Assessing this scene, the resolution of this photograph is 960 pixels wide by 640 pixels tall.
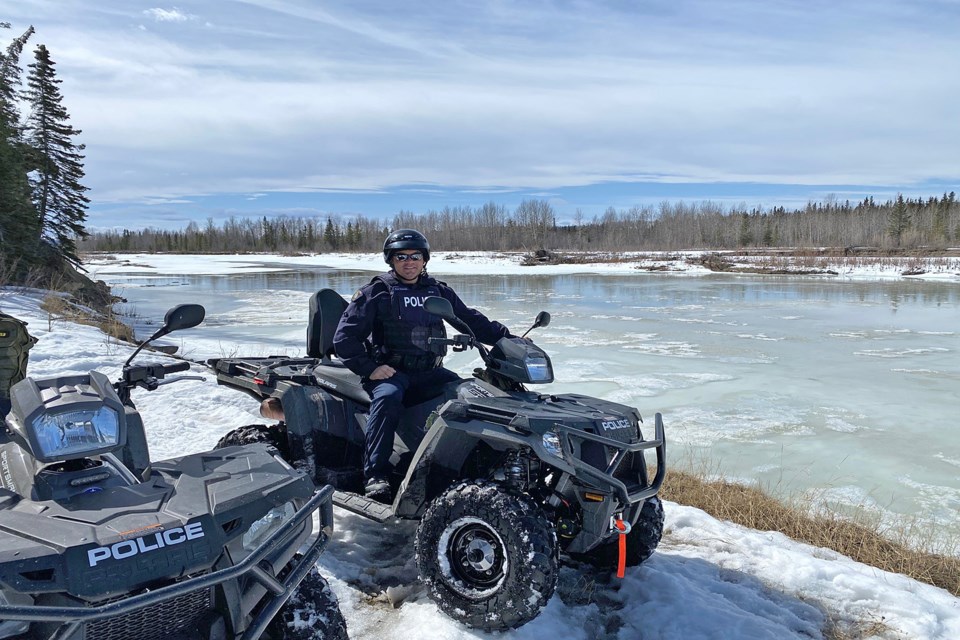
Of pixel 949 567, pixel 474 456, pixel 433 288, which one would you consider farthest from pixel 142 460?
pixel 949 567

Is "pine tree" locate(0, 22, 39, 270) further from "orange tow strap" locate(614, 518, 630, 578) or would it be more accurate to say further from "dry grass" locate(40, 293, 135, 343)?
"orange tow strap" locate(614, 518, 630, 578)

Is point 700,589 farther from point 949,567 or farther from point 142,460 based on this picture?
point 142,460

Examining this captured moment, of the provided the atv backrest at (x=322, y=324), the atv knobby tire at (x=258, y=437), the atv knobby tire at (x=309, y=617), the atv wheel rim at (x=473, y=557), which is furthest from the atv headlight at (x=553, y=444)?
the atv backrest at (x=322, y=324)

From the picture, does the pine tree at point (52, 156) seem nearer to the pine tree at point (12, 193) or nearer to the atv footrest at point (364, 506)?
the pine tree at point (12, 193)

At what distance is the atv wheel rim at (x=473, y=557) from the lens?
9.90 feet

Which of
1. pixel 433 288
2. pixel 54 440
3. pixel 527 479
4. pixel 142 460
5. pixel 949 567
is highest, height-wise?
pixel 433 288

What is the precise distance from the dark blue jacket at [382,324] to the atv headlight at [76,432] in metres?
1.90

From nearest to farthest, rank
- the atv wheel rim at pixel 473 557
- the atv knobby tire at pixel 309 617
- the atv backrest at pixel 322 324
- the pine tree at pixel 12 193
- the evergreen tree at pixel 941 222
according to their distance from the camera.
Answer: the atv knobby tire at pixel 309 617 → the atv wheel rim at pixel 473 557 → the atv backrest at pixel 322 324 → the pine tree at pixel 12 193 → the evergreen tree at pixel 941 222

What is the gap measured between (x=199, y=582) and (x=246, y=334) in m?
12.0

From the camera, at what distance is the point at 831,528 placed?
15.1 feet

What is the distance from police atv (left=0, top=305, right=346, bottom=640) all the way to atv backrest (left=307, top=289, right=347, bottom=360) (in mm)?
2251

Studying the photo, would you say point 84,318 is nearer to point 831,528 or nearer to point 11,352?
point 11,352

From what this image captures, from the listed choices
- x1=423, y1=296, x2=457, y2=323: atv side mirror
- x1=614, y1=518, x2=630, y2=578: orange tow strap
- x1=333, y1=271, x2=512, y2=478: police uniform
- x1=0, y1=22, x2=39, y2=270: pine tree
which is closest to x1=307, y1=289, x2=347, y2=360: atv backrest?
x1=333, y1=271, x2=512, y2=478: police uniform

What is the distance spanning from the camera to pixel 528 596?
2846 millimetres
